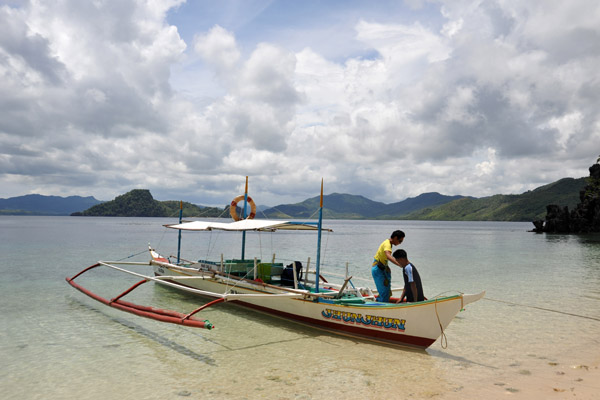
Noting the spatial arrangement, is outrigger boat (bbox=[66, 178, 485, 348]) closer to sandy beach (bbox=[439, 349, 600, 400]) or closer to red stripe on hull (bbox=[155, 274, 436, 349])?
red stripe on hull (bbox=[155, 274, 436, 349])

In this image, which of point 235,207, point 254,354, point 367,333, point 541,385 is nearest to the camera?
point 541,385

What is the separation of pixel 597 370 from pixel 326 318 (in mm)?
6924

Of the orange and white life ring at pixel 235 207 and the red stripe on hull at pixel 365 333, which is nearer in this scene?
the red stripe on hull at pixel 365 333

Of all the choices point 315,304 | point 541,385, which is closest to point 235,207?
point 315,304

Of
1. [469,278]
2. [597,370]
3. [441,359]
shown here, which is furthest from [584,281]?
[441,359]

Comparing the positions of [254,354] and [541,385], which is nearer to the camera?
[541,385]

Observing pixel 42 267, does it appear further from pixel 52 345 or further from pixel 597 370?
pixel 597 370

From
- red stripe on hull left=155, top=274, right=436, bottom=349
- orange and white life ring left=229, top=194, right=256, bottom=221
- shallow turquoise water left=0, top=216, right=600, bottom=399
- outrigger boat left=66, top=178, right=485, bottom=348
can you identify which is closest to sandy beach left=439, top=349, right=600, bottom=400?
shallow turquoise water left=0, top=216, right=600, bottom=399

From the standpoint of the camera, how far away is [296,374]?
9.04 m

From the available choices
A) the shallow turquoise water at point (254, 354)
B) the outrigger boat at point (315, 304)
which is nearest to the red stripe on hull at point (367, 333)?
the outrigger boat at point (315, 304)

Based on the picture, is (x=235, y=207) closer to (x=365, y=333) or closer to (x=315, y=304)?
(x=315, y=304)

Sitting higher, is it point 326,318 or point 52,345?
point 326,318

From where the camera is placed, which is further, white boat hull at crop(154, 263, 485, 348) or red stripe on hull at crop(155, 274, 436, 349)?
red stripe on hull at crop(155, 274, 436, 349)

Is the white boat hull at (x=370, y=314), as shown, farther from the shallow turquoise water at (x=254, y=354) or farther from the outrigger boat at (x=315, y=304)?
the shallow turquoise water at (x=254, y=354)
